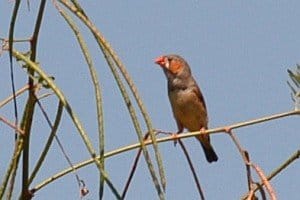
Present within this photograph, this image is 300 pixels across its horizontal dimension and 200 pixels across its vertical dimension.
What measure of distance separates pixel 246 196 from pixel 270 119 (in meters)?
0.24

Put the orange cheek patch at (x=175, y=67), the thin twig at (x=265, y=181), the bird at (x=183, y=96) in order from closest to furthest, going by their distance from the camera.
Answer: the thin twig at (x=265, y=181) < the bird at (x=183, y=96) < the orange cheek patch at (x=175, y=67)

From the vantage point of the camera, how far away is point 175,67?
296 inches

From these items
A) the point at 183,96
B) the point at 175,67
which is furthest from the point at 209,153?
the point at 183,96

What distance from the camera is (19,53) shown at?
143 cm

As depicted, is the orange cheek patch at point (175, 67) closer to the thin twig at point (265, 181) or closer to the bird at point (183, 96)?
the bird at point (183, 96)

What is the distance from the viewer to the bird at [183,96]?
6906mm

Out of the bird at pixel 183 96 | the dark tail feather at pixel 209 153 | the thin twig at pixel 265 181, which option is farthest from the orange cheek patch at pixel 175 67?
the thin twig at pixel 265 181

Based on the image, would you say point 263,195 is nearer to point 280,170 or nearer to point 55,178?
point 280,170

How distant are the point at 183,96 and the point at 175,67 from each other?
559 millimetres

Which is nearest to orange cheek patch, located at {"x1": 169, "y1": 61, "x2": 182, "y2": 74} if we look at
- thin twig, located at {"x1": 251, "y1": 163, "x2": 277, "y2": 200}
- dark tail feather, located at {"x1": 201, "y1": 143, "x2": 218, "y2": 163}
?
dark tail feather, located at {"x1": 201, "y1": 143, "x2": 218, "y2": 163}

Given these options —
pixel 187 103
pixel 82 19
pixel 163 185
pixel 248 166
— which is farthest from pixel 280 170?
pixel 187 103

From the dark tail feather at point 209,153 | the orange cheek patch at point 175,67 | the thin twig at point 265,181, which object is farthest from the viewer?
the dark tail feather at point 209,153

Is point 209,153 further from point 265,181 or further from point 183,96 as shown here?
point 265,181

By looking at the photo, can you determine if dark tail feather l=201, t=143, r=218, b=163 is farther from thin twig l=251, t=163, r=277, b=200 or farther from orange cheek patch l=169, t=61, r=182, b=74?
thin twig l=251, t=163, r=277, b=200
